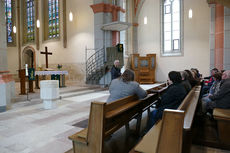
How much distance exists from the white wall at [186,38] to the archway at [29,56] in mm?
8336

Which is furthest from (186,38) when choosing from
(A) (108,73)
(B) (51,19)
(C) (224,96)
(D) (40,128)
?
(D) (40,128)

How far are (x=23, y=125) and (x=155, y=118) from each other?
2679 mm

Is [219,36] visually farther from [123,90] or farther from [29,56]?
[29,56]

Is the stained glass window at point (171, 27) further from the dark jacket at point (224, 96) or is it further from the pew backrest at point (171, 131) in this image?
the pew backrest at point (171, 131)

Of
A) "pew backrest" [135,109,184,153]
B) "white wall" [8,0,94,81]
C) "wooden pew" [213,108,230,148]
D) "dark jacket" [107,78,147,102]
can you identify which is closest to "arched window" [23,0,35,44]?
"white wall" [8,0,94,81]

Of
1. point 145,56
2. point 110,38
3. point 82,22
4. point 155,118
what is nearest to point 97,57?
point 110,38

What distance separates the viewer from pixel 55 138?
3.01 meters

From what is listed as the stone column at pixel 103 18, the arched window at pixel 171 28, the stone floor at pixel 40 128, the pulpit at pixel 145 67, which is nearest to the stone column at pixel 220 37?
the arched window at pixel 171 28

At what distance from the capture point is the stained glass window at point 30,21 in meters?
14.3

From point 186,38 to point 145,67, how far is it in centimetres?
325

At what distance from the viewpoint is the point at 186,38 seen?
11641 millimetres

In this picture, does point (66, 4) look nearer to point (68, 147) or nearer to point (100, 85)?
point (100, 85)

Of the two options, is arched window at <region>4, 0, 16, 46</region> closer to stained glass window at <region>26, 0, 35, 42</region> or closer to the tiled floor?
stained glass window at <region>26, 0, 35, 42</region>

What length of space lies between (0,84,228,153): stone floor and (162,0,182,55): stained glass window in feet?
28.9
